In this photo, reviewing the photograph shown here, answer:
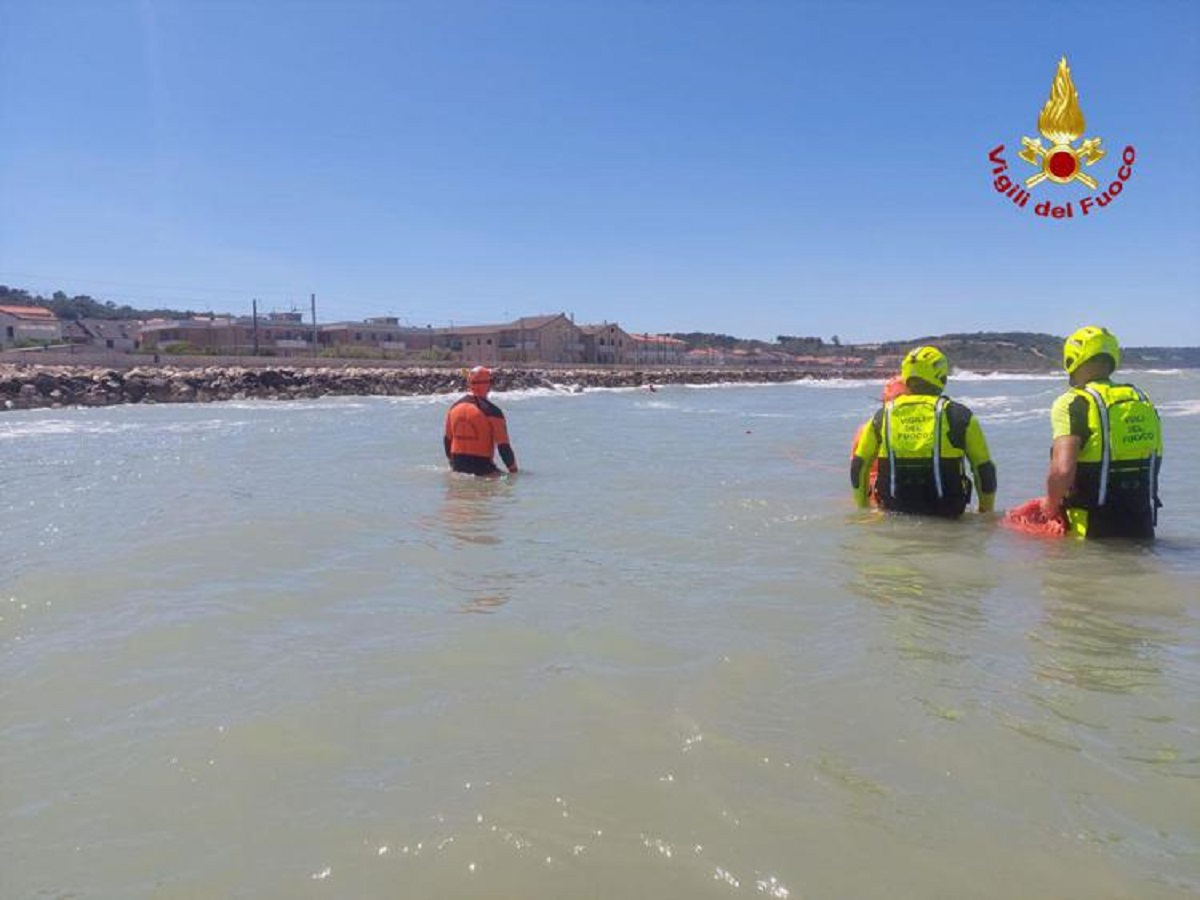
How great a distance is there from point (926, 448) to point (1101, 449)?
44.1 inches

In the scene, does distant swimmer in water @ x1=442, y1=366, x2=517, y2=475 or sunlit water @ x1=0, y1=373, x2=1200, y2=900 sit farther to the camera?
distant swimmer in water @ x1=442, y1=366, x2=517, y2=475

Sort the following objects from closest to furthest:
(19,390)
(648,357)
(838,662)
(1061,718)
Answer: (1061,718), (838,662), (19,390), (648,357)

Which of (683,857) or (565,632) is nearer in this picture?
(683,857)

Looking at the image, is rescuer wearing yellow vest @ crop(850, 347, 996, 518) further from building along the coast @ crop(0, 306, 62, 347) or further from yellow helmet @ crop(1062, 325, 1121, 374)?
building along the coast @ crop(0, 306, 62, 347)

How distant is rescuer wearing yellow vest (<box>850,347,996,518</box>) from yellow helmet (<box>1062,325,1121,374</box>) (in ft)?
2.19

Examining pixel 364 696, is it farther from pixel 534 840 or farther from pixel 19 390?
pixel 19 390

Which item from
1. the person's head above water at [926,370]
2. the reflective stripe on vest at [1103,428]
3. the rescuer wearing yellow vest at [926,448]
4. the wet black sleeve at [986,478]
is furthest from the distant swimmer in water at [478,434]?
the reflective stripe on vest at [1103,428]

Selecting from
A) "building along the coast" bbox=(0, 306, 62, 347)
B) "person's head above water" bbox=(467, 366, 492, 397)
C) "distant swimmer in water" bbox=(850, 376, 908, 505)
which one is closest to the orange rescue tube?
"distant swimmer in water" bbox=(850, 376, 908, 505)

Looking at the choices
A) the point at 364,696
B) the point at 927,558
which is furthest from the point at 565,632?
the point at 927,558

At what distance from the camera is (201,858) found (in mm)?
2061

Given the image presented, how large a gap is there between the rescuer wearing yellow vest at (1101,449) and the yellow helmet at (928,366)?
75 cm

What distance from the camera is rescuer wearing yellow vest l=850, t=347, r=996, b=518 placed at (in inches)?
219

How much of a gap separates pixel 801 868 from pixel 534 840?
2.14ft

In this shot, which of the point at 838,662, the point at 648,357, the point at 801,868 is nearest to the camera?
the point at 801,868
